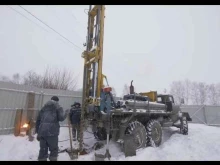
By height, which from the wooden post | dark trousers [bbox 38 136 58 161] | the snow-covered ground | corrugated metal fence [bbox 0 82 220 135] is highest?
corrugated metal fence [bbox 0 82 220 135]

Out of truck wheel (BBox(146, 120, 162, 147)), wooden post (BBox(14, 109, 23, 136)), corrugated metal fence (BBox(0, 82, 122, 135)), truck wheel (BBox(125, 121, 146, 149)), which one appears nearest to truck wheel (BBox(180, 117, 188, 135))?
truck wheel (BBox(146, 120, 162, 147))

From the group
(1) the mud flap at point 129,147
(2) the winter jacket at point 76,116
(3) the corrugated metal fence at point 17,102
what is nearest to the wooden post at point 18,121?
Answer: (3) the corrugated metal fence at point 17,102

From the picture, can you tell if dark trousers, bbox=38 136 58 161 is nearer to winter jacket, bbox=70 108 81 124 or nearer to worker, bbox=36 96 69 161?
worker, bbox=36 96 69 161

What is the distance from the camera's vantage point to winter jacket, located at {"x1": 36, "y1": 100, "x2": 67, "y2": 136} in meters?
5.43

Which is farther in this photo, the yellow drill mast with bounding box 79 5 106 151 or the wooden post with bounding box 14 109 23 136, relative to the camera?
the wooden post with bounding box 14 109 23 136

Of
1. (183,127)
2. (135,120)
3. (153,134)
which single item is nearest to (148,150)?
(135,120)

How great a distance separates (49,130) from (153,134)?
477cm

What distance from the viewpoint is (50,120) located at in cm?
555

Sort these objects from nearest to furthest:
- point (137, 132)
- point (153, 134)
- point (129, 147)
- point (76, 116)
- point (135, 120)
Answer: point (129, 147), point (137, 132), point (135, 120), point (153, 134), point (76, 116)

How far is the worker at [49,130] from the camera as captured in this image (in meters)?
5.43

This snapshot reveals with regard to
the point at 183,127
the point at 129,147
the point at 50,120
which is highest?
the point at 50,120

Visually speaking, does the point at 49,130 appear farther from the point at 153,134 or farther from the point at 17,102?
the point at 17,102

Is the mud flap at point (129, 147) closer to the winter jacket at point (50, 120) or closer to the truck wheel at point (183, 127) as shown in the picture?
the winter jacket at point (50, 120)

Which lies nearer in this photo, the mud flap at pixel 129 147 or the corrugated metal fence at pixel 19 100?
the mud flap at pixel 129 147
